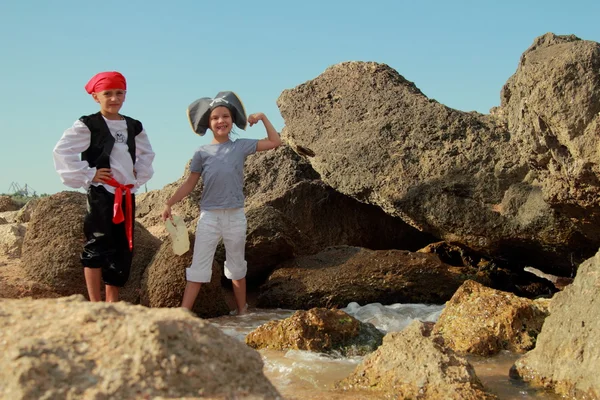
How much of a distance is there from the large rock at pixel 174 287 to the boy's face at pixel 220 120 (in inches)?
45.8

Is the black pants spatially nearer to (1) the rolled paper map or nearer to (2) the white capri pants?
(1) the rolled paper map

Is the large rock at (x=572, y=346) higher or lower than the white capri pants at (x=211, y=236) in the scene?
lower

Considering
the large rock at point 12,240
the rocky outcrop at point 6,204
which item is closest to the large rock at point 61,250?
the large rock at point 12,240

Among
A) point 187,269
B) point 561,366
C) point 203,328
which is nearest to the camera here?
point 203,328

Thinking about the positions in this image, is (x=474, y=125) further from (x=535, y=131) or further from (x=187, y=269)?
(x=187, y=269)

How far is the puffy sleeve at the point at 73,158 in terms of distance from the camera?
482 centimetres

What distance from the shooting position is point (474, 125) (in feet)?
22.6

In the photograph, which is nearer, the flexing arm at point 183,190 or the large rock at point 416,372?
the large rock at point 416,372

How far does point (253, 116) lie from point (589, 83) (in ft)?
8.84

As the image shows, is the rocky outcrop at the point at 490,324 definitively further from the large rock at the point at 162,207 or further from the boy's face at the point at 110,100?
the large rock at the point at 162,207

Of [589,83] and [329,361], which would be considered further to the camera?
[589,83]

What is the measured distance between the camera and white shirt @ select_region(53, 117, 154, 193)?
15.8 feet

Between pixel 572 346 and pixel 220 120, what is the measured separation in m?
3.41

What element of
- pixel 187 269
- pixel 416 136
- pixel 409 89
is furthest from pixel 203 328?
pixel 409 89
